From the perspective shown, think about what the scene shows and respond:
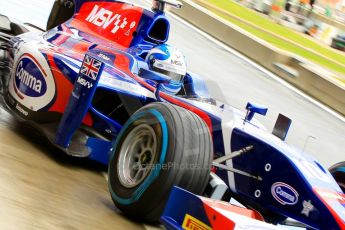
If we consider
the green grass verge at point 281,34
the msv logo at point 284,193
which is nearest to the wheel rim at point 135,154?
the msv logo at point 284,193

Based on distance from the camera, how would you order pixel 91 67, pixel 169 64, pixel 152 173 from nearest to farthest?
1. pixel 152 173
2. pixel 91 67
3. pixel 169 64

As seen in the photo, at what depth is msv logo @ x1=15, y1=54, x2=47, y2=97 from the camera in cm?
548

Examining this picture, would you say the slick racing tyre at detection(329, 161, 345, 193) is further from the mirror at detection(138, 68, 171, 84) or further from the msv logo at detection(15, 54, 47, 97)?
the msv logo at detection(15, 54, 47, 97)

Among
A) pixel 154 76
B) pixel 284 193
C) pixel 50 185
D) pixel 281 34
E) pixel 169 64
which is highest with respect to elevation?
pixel 154 76

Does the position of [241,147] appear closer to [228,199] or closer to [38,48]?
[228,199]

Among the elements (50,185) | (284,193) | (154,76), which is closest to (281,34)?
(154,76)

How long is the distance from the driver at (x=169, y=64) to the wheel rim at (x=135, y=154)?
1368 millimetres

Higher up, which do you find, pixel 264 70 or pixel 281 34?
pixel 264 70

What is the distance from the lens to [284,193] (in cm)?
450

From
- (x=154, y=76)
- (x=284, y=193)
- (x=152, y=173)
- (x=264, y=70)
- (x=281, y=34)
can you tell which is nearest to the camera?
(x=152, y=173)

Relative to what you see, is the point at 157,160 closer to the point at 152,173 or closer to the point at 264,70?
the point at 152,173

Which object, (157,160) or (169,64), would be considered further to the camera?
(169,64)

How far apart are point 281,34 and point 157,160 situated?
57.2 feet

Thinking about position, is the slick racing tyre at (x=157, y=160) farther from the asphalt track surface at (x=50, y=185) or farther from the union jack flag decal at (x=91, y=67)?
the union jack flag decal at (x=91, y=67)
